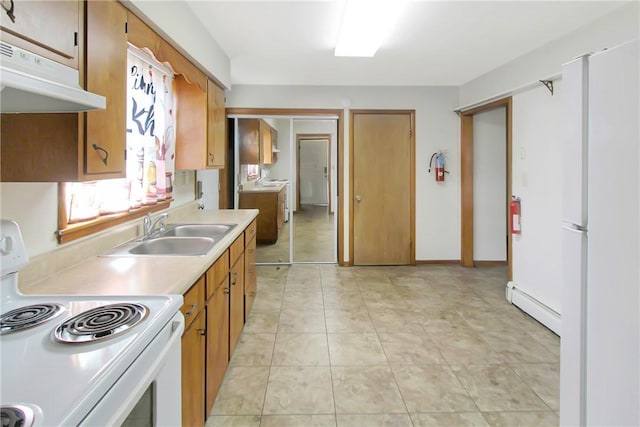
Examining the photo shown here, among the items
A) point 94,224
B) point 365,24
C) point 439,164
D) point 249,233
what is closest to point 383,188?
point 439,164

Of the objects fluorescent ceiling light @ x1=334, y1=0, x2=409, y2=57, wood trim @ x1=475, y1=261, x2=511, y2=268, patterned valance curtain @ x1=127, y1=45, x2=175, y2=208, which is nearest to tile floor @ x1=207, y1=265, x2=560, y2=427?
wood trim @ x1=475, y1=261, x2=511, y2=268

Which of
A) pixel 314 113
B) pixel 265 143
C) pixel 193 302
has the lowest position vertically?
pixel 193 302

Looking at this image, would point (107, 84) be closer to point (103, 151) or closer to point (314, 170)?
point (103, 151)

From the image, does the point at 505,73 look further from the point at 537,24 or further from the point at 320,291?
the point at 320,291

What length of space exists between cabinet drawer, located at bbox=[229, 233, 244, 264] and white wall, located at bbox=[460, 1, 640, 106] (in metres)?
2.90

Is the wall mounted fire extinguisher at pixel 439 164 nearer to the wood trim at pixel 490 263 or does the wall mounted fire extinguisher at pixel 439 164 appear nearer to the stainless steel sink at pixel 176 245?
the wood trim at pixel 490 263

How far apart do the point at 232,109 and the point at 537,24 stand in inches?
140

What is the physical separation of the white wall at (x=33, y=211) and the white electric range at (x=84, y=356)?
11.3 inches

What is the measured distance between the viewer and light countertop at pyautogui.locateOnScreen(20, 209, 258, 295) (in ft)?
4.52

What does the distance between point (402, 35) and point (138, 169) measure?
235 centimetres

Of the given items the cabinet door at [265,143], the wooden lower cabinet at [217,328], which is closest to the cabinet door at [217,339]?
the wooden lower cabinet at [217,328]

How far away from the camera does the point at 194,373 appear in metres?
1.62

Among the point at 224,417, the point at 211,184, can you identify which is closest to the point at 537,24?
the point at 224,417

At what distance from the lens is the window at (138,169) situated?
1797 millimetres
